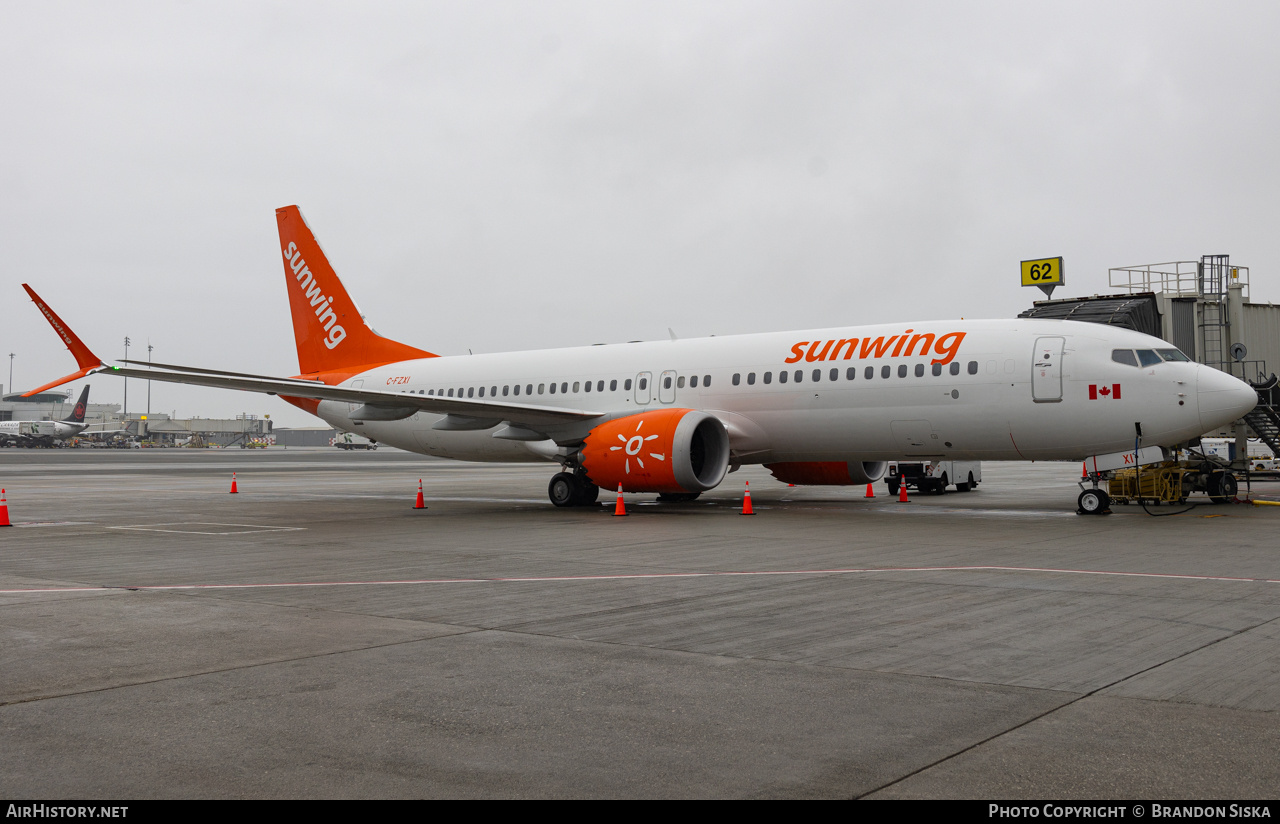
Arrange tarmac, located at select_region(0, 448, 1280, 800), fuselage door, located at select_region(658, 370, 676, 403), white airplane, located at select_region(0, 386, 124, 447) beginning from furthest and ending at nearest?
white airplane, located at select_region(0, 386, 124, 447) < fuselage door, located at select_region(658, 370, 676, 403) < tarmac, located at select_region(0, 448, 1280, 800)

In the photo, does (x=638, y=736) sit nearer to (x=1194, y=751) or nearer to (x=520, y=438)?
(x=1194, y=751)

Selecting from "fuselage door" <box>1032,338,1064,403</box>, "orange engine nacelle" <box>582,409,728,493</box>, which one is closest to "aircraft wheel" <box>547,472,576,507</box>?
"orange engine nacelle" <box>582,409,728,493</box>

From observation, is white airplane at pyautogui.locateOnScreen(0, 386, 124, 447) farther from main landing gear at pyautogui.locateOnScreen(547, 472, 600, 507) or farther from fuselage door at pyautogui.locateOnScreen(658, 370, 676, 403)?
fuselage door at pyautogui.locateOnScreen(658, 370, 676, 403)

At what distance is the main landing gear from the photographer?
20.3 meters

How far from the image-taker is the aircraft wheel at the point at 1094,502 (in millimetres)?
16656

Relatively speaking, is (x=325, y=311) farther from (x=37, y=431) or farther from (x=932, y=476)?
(x=37, y=431)

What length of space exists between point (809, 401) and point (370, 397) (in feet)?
27.2

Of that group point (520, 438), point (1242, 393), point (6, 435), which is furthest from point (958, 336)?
point (6, 435)

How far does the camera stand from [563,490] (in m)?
20.4

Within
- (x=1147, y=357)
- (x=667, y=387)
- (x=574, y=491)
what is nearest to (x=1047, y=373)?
(x=1147, y=357)

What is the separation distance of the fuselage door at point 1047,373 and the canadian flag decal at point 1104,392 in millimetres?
483

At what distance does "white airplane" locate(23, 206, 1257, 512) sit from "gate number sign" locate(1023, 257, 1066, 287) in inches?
502

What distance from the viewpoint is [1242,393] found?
15984 mm

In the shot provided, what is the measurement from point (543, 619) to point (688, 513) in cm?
1113
